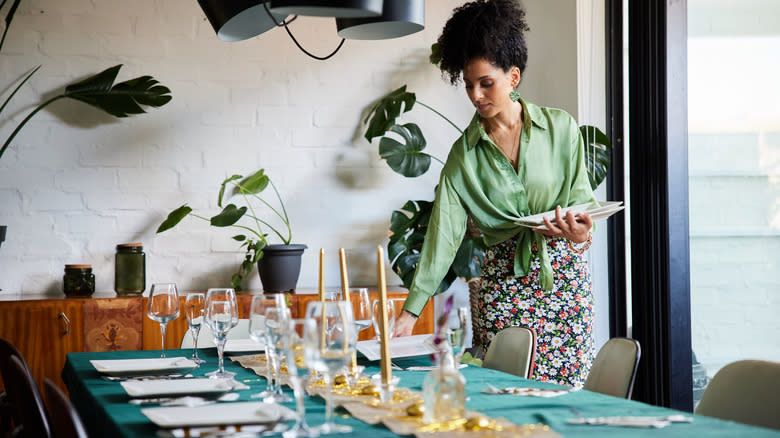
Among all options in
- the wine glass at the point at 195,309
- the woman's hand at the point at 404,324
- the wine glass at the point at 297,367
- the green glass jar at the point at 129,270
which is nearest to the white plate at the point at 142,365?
the wine glass at the point at 195,309

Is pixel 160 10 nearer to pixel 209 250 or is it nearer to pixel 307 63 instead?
pixel 307 63

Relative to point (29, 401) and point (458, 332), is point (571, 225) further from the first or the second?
point (29, 401)

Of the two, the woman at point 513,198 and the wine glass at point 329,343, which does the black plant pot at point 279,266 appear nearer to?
the woman at point 513,198

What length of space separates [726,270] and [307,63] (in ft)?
7.38

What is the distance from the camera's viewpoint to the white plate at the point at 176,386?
1598 millimetres

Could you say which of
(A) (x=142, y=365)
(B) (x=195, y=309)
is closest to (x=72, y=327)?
(A) (x=142, y=365)

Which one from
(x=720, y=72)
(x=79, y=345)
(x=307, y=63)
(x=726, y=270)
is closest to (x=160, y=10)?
(x=307, y=63)

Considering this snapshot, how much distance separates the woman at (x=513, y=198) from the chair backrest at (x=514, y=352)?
8.1 inches

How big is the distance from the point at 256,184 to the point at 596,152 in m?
1.58

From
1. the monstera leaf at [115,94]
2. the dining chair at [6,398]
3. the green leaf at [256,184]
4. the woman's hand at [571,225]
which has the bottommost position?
the dining chair at [6,398]

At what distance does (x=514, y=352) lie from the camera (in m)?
2.15

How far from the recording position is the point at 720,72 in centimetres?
304

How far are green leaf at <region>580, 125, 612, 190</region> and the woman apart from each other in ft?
2.86

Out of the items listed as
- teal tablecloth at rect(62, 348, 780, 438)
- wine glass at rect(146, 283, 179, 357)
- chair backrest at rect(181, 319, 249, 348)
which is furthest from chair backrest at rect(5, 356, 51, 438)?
chair backrest at rect(181, 319, 249, 348)
